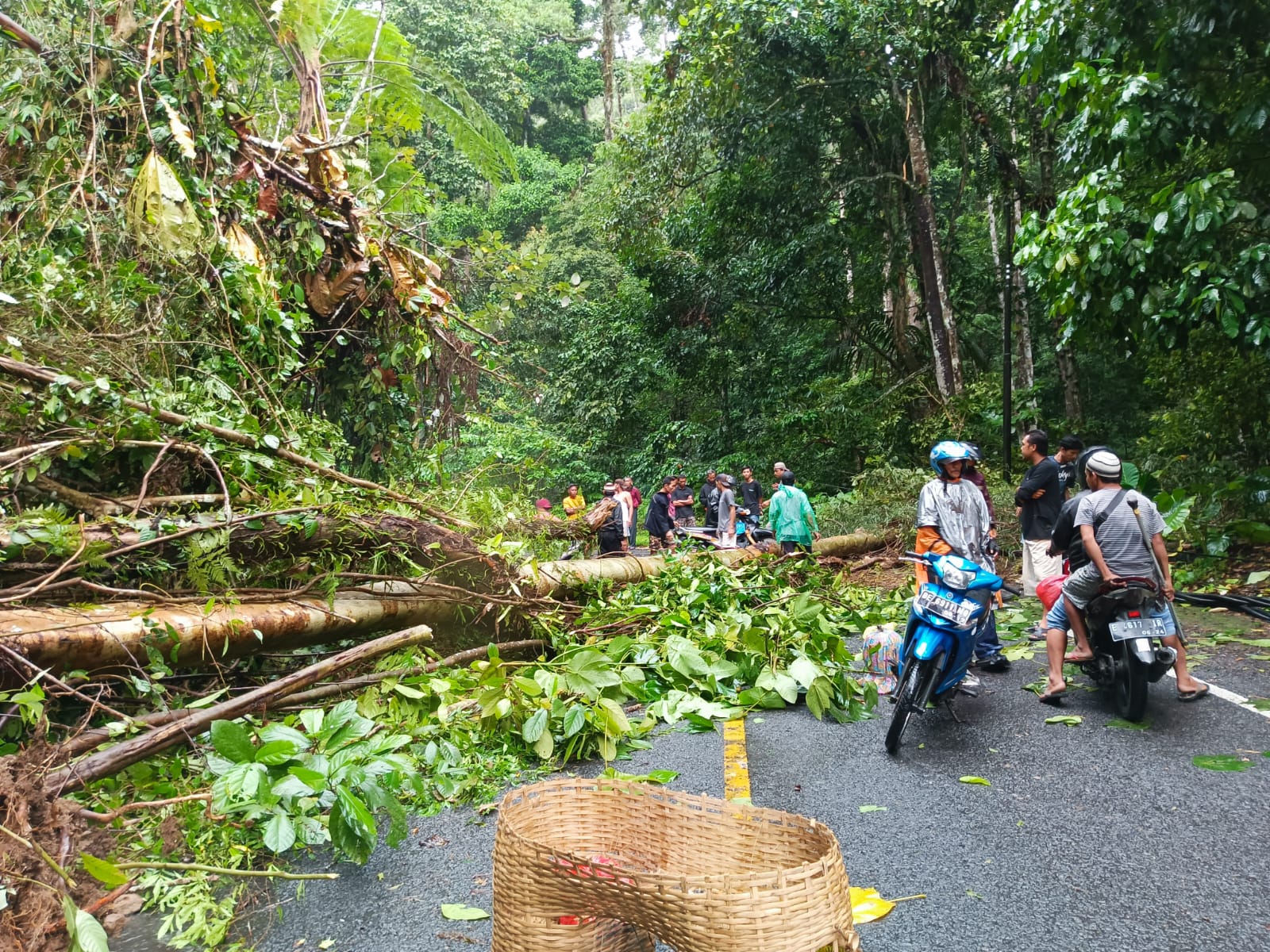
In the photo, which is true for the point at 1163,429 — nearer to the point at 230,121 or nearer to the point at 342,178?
the point at 342,178

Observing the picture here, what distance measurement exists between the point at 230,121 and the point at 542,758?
6.89 metres

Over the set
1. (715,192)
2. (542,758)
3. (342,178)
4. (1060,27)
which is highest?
(715,192)

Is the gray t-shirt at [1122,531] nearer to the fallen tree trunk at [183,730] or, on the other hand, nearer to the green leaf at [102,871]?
the fallen tree trunk at [183,730]

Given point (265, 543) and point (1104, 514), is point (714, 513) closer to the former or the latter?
point (1104, 514)

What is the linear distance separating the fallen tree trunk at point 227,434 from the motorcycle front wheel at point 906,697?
11.3 ft

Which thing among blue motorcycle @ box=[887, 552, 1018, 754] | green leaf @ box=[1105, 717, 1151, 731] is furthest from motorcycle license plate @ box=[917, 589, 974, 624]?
green leaf @ box=[1105, 717, 1151, 731]

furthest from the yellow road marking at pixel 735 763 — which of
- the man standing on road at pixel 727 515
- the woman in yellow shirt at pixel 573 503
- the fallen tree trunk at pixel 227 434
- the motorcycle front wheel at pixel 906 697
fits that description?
the woman in yellow shirt at pixel 573 503

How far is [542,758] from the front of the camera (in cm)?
473

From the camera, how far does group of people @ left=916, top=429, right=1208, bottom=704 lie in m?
5.33

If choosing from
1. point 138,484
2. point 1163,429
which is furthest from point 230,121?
point 1163,429

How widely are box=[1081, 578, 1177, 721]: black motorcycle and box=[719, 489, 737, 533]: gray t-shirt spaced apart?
8598mm

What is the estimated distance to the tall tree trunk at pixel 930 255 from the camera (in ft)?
54.0

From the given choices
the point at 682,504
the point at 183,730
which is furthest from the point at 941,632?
the point at 682,504

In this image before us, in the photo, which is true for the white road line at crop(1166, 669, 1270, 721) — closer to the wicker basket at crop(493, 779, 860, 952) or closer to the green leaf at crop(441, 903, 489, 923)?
the wicker basket at crop(493, 779, 860, 952)
